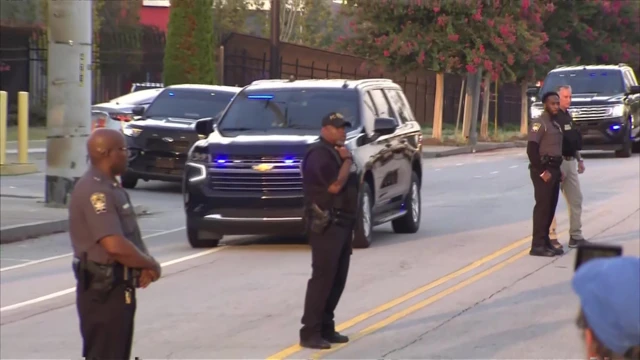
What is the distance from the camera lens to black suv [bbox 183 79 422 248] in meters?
13.5

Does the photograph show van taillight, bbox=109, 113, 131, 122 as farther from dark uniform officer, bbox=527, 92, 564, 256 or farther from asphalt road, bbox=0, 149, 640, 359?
dark uniform officer, bbox=527, 92, 564, 256

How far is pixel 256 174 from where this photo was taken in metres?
13.5

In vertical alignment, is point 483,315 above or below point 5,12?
below

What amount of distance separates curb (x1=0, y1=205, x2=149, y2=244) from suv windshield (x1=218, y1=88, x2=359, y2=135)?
2.99 meters

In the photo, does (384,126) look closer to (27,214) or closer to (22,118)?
(27,214)

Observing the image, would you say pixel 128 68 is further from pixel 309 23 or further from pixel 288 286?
pixel 288 286

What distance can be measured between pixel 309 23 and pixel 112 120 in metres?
40.3

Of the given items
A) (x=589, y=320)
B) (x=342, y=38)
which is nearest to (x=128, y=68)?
(x=342, y=38)

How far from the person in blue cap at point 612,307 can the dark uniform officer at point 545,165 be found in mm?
Result: 10596

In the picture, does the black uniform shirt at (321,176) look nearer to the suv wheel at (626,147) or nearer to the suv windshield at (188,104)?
the suv windshield at (188,104)

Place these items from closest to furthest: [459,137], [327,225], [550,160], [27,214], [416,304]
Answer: [327,225] < [416,304] < [550,160] < [27,214] < [459,137]

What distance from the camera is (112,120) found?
73.2 ft

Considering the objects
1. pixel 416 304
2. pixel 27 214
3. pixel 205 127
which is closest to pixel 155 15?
pixel 27 214

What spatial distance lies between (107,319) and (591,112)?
24.9m
